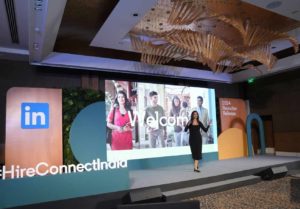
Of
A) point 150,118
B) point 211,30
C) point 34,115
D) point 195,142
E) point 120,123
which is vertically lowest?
point 195,142

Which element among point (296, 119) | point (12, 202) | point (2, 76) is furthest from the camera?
point (296, 119)

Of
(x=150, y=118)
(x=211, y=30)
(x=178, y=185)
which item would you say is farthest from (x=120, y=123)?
(x=211, y=30)

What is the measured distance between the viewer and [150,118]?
7398 mm

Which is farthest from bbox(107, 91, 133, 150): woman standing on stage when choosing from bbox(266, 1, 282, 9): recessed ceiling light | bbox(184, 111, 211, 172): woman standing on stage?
bbox(266, 1, 282, 9): recessed ceiling light

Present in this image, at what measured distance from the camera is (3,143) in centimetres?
586

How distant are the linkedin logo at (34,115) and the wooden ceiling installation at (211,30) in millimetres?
2636

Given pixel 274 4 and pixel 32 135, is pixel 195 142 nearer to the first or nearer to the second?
pixel 274 4

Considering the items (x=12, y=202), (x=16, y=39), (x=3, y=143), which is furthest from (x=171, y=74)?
(x=12, y=202)

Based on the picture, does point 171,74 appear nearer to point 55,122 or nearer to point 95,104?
point 95,104

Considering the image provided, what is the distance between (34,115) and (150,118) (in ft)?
10.1

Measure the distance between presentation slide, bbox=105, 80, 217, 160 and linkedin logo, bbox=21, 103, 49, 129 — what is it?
1.53m

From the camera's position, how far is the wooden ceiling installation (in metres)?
4.07

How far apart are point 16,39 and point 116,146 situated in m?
3.46

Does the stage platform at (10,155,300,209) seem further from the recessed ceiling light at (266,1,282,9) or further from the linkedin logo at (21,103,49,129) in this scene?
the recessed ceiling light at (266,1,282,9)
